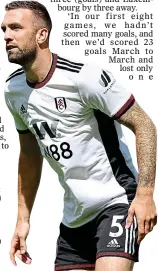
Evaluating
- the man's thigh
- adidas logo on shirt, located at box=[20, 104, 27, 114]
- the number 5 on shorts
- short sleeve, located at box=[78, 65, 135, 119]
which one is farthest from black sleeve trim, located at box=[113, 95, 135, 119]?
the man's thigh

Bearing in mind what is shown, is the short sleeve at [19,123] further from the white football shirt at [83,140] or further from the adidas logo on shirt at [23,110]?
the white football shirt at [83,140]

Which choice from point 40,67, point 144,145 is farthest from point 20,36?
point 144,145

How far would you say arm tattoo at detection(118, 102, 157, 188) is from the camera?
→ 506 cm

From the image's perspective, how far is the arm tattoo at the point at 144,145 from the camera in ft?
16.6

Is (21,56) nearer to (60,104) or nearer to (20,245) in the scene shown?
(60,104)

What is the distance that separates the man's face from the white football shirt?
19 cm

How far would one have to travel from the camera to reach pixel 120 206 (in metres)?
5.33

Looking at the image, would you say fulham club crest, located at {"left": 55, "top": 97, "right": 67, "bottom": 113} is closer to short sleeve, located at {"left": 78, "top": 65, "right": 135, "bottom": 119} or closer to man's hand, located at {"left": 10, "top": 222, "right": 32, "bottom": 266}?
short sleeve, located at {"left": 78, "top": 65, "right": 135, "bottom": 119}

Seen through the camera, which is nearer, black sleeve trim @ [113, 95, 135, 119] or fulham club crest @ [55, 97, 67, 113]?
black sleeve trim @ [113, 95, 135, 119]

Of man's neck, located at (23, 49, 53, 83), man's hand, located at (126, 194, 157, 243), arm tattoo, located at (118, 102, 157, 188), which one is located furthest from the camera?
man's neck, located at (23, 49, 53, 83)

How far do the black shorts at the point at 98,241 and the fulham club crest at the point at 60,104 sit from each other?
0.71m

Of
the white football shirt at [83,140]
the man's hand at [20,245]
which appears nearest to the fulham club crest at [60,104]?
the white football shirt at [83,140]

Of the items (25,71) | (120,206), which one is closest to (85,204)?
(120,206)

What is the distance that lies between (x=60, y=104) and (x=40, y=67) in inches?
11.6
